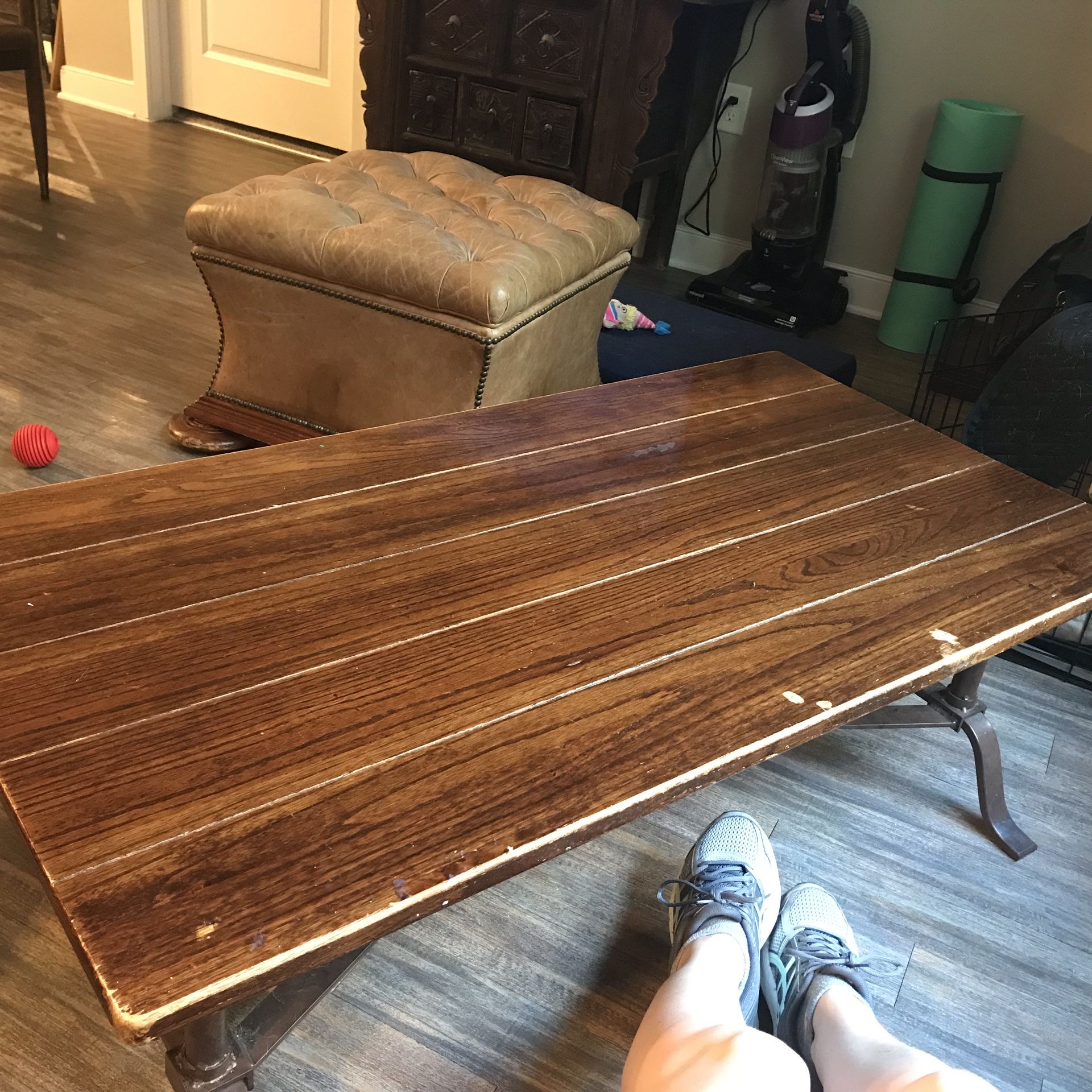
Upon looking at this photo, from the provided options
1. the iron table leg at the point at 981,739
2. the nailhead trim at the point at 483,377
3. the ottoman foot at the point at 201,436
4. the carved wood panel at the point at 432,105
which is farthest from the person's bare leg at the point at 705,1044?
the carved wood panel at the point at 432,105

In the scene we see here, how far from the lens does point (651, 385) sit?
1465 mm

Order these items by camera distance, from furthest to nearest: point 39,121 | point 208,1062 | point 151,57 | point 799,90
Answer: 1. point 151,57
2. point 39,121
3. point 799,90
4. point 208,1062

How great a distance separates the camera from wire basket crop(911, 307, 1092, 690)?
1.65m

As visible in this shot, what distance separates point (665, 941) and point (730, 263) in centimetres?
243

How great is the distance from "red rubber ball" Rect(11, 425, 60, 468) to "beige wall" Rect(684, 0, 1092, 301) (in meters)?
2.15

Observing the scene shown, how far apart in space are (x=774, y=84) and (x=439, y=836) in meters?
2.76

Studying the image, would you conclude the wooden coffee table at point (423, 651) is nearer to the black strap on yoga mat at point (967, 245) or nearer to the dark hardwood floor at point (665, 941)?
the dark hardwood floor at point (665, 941)

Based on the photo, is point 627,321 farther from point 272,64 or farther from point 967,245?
point 272,64

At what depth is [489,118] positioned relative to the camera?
2.83m

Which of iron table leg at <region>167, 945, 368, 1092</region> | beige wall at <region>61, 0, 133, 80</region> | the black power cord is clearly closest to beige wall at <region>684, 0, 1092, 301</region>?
the black power cord

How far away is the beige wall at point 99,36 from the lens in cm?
390

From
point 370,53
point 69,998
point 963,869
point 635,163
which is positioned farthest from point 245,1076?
point 370,53

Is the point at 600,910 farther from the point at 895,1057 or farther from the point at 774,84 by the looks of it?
the point at 774,84

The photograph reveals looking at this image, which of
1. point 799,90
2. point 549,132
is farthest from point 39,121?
point 799,90
